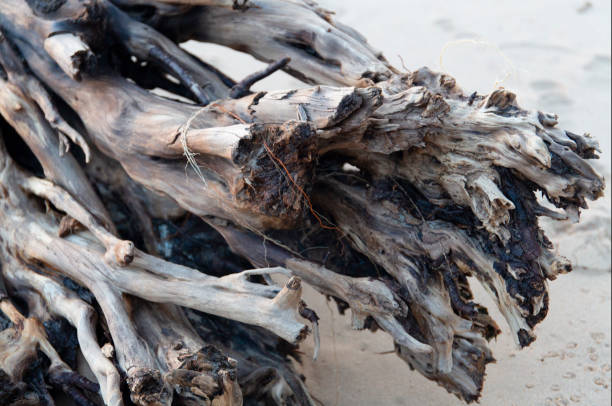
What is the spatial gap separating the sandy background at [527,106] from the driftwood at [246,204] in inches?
13.8

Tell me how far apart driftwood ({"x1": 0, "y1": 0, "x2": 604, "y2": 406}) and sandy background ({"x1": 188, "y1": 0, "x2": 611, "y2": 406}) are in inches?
13.8

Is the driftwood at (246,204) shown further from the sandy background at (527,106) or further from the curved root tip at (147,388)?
the sandy background at (527,106)

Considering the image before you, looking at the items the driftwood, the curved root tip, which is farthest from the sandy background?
the curved root tip

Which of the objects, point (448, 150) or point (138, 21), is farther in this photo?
point (138, 21)

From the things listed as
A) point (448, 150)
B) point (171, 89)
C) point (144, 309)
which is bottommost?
point (144, 309)

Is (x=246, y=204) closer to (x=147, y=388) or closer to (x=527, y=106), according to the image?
(x=147, y=388)

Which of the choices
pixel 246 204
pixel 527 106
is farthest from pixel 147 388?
pixel 527 106

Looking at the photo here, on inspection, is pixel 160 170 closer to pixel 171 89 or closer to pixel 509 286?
pixel 171 89

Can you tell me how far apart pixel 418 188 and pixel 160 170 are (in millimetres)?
942

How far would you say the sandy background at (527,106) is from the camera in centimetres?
277

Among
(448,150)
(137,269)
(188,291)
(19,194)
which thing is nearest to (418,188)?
(448,150)

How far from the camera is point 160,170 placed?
2336mm

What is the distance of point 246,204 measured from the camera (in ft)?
6.77

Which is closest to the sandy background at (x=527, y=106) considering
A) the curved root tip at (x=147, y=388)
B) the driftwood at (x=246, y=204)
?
the driftwood at (x=246, y=204)
